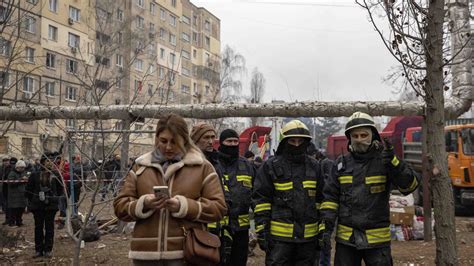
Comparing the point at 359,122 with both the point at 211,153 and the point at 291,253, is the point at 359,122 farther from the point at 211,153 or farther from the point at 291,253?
the point at 211,153

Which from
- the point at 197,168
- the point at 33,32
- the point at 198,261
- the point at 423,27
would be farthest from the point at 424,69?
the point at 33,32

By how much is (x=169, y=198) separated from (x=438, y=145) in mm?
2384

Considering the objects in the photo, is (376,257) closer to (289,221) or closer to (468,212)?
(289,221)

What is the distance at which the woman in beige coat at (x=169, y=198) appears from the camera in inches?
120

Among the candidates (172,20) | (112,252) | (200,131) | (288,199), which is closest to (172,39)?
(172,20)

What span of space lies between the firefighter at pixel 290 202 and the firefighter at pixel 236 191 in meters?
0.57

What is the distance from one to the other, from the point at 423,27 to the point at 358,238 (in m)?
1.94

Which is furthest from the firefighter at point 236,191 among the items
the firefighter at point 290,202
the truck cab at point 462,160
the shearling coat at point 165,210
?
the truck cab at point 462,160

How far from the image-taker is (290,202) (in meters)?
4.21

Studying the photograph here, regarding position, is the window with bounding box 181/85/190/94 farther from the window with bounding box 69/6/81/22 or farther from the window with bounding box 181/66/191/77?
the window with bounding box 69/6/81/22

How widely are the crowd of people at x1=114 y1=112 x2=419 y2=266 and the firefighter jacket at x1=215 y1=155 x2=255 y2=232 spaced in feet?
0.04

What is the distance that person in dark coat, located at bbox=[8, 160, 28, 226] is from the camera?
11555mm

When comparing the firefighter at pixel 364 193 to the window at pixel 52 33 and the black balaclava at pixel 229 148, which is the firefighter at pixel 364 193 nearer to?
the black balaclava at pixel 229 148

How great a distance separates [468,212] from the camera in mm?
13516
